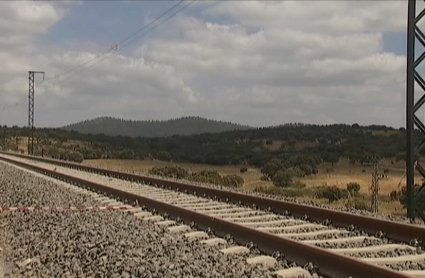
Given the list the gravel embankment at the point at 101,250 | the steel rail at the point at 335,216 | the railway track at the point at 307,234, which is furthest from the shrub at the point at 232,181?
the gravel embankment at the point at 101,250

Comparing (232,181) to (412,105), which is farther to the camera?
(232,181)

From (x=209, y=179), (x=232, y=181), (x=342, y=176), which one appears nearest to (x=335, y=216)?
(x=232, y=181)

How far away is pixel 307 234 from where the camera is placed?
10.8 m

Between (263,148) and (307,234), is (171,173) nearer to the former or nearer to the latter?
(307,234)

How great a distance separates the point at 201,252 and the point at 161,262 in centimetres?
90

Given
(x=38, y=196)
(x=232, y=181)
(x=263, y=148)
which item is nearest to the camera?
(x=38, y=196)

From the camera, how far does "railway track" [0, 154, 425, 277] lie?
781 cm

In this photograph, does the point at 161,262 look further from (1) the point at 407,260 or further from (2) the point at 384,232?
(2) the point at 384,232

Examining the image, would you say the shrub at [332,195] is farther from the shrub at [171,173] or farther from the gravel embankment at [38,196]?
the shrub at [171,173]

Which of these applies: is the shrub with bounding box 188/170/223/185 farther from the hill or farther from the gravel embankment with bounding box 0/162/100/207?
the hill

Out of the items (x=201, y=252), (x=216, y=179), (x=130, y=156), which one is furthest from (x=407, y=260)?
(x=130, y=156)

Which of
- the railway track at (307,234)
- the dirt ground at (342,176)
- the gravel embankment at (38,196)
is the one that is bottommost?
the dirt ground at (342,176)

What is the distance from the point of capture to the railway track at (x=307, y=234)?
7.81m

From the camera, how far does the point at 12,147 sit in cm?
8888
